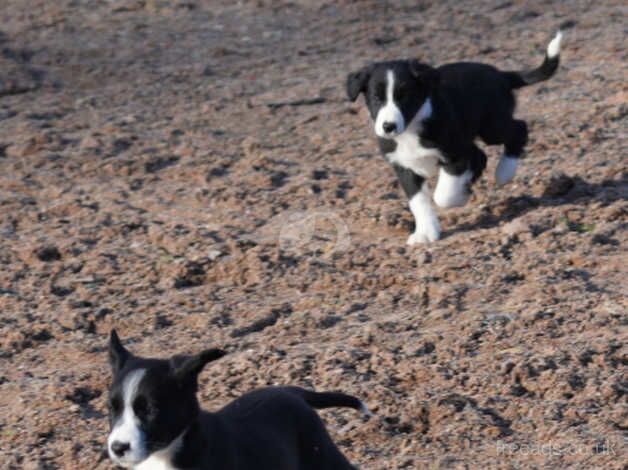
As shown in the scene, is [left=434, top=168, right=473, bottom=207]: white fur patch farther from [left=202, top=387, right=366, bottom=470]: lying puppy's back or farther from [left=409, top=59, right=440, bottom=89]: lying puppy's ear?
[left=202, top=387, right=366, bottom=470]: lying puppy's back

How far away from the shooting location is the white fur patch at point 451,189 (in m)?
8.36

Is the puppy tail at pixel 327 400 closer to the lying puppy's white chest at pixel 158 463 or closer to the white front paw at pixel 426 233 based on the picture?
the lying puppy's white chest at pixel 158 463

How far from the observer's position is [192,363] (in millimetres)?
4582

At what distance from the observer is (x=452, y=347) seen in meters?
6.67

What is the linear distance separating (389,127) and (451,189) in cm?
72

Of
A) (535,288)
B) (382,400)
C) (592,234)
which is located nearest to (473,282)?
(535,288)

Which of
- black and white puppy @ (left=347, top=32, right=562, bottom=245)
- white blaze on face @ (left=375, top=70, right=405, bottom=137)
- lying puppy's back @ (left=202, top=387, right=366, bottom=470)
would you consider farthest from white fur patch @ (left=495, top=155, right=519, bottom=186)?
lying puppy's back @ (left=202, top=387, right=366, bottom=470)

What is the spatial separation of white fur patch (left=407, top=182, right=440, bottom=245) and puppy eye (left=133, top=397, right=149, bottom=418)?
12.5ft

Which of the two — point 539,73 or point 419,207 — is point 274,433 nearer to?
point 419,207

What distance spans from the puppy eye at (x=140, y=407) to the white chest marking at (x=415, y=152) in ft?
12.7

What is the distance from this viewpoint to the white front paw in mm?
8195

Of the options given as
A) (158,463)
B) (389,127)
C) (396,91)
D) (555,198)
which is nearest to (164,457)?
(158,463)

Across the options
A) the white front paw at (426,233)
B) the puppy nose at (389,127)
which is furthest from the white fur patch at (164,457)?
the white front paw at (426,233)

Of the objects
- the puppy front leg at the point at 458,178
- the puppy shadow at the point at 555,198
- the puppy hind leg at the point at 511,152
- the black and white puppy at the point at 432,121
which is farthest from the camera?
the puppy hind leg at the point at 511,152
